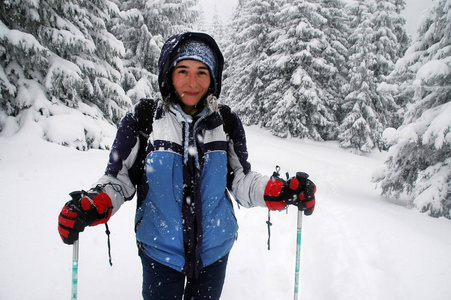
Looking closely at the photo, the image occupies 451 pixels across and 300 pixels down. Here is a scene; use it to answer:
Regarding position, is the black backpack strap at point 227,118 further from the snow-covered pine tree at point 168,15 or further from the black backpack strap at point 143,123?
the snow-covered pine tree at point 168,15

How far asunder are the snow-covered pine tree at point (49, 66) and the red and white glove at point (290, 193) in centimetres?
696

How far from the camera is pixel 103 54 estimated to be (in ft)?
31.2

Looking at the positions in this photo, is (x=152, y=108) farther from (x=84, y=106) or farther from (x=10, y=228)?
(x=84, y=106)

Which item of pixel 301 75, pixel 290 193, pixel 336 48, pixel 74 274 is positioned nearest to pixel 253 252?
pixel 290 193

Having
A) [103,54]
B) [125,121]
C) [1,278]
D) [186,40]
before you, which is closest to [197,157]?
[125,121]

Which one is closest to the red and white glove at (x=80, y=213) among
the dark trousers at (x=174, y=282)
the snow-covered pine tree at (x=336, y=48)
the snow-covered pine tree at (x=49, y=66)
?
the dark trousers at (x=174, y=282)

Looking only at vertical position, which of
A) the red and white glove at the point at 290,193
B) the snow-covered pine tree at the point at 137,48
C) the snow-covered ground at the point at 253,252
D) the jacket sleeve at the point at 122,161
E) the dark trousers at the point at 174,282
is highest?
the snow-covered pine tree at the point at 137,48

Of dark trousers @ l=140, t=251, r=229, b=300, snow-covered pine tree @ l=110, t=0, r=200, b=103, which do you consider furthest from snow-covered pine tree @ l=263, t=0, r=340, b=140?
dark trousers @ l=140, t=251, r=229, b=300

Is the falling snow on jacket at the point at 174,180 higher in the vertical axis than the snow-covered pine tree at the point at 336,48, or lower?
lower

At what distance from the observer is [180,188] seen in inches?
66.7

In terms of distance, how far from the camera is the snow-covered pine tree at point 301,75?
18.8 meters

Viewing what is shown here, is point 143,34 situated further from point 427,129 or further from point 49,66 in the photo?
point 427,129

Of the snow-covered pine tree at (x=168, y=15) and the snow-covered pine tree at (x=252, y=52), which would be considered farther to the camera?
the snow-covered pine tree at (x=252, y=52)

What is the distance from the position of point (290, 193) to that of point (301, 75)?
18.4 m
